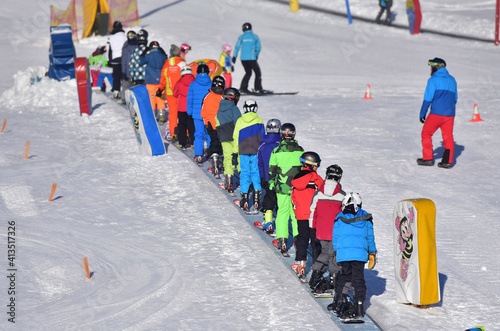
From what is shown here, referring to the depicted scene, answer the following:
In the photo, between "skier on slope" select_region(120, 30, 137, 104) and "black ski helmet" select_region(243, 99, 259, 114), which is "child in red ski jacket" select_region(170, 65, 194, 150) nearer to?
"skier on slope" select_region(120, 30, 137, 104)

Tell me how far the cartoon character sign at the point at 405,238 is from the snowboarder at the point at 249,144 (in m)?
2.95

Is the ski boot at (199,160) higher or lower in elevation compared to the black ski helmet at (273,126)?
lower

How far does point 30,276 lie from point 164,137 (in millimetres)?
6937

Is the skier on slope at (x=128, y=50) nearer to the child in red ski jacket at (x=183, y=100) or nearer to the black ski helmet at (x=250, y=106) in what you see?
the child in red ski jacket at (x=183, y=100)

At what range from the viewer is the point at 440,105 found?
13.1 meters

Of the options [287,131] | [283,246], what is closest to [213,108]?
[287,131]

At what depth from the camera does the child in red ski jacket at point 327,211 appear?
25.9ft

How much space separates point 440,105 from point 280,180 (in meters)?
5.13

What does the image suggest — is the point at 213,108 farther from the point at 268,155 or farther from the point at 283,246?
the point at 283,246

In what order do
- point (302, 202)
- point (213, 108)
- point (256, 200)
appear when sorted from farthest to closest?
1. point (213, 108)
2. point (256, 200)
3. point (302, 202)

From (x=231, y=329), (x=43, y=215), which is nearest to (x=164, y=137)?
(x=43, y=215)

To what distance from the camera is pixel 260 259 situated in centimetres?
908

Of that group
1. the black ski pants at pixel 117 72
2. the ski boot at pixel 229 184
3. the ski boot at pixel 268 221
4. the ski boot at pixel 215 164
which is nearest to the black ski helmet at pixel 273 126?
the ski boot at pixel 268 221

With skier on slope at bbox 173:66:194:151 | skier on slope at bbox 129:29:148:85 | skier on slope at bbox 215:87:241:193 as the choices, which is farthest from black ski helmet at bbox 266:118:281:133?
skier on slope at bbox 129:29:148:85
